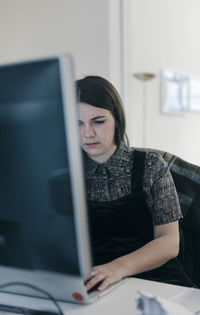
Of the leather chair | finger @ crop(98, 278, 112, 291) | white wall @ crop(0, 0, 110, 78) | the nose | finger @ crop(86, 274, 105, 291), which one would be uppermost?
white wall @ crop(0, 0, 110, 78)

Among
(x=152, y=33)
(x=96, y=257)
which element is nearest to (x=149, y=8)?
(x=152, y=33)

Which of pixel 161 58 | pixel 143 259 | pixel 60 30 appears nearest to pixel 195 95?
pixel 161 58

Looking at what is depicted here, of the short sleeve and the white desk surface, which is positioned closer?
the white desk surface

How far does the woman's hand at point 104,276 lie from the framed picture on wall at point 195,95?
3343mm

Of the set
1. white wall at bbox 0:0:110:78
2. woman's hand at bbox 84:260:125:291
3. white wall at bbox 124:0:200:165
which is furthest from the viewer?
white wall at bbox 124:0:200:165

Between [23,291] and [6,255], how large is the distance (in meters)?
0.16

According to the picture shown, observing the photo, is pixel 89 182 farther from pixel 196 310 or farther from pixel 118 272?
pixel 196 310

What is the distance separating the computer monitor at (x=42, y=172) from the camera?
502 mm

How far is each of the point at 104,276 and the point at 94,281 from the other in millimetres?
36

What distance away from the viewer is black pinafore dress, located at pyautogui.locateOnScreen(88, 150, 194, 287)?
125 centimetres

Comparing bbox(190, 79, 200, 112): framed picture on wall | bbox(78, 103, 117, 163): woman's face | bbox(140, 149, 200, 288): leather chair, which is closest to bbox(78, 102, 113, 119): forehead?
bbox(78, 103, 117, 163): woman's face

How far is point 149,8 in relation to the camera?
10.9ft

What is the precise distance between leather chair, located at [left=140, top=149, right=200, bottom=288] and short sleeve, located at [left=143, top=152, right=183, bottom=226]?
145mm

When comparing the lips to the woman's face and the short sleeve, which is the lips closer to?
the woman's face
